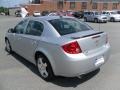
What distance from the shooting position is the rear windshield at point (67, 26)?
5.81 meters

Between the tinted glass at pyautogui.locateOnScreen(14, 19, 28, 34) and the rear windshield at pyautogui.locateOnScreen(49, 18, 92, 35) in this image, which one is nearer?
the rear windshield at pyautogui.locateOnScreen(49, 18, 92, 35)

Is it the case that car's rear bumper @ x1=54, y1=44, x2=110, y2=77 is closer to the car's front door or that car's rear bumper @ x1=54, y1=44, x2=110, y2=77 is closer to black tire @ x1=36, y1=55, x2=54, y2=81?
black tire @ x1=36, y1=55, x2=54, y2=81

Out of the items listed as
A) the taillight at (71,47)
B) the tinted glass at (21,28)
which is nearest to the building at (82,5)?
the tinted glass at (21,28)

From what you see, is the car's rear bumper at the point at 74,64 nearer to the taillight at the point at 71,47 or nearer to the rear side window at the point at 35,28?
the taillight at the point at 71,47

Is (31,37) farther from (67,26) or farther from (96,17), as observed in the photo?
(96,17)

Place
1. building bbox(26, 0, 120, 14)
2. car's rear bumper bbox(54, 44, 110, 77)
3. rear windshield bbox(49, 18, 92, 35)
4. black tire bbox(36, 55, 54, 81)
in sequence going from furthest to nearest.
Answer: building bbox(26, 0, 120, 14), rear windshield bbox(49, 18, 92, 35), black tire bbox(36, 55, 54, 81), car's rear bumper bbox(54, 44, 110, 77)

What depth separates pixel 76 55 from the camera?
203 inches

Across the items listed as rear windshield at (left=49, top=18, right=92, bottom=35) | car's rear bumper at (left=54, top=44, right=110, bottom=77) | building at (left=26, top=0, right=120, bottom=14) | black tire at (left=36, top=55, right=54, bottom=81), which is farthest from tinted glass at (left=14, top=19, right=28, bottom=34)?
building at (left=26, top=0, right=120, bottom=14)

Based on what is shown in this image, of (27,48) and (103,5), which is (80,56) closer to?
(27,48)

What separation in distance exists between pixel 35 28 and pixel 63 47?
157 cm

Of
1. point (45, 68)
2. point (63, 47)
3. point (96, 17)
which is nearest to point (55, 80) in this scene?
point (45, 68)

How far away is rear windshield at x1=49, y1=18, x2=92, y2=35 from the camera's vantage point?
5813mm

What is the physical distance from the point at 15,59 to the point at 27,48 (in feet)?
5.35

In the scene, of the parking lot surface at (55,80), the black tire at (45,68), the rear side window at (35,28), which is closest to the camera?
the parking lot surface at (55,80)
